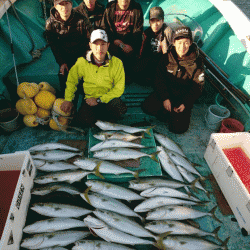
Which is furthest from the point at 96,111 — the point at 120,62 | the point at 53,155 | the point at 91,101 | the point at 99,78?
the point at 53,155

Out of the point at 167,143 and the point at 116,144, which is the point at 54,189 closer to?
the point at 116,144

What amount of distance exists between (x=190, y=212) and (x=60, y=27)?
3.64m

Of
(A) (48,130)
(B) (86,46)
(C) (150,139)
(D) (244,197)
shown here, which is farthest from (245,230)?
(B) (86,46)

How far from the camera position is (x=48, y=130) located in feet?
12.1

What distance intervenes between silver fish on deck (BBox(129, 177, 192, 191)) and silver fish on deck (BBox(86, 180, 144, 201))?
10 cm

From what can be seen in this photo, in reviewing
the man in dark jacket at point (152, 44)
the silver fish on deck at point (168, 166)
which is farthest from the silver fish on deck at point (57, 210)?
the man in dark jacket at point (152, 44)

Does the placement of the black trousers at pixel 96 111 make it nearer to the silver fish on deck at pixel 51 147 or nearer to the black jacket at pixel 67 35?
the silver fish on deck at pixel 51 147

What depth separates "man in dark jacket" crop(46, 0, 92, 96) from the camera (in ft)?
11.7

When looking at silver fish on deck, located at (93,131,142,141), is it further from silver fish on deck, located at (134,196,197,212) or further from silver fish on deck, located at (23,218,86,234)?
silver fish on deck, located at (23,218,86,234)

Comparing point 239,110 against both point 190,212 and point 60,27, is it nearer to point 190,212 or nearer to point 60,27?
point 190,212

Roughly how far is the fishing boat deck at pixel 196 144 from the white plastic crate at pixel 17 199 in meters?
0.80

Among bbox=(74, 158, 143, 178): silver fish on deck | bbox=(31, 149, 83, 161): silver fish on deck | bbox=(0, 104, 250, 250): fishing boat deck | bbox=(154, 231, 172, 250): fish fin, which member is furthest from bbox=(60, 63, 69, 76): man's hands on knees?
bbox=(154, 231, 172, 250): fish fin

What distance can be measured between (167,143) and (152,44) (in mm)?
2080

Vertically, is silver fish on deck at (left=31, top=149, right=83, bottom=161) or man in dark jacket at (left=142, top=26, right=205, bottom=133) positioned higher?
man in dark jacket at (left=142, top=26, right=205, bottom=133)
